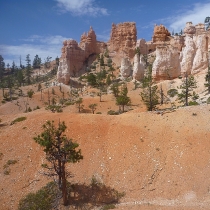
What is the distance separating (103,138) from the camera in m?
22.9

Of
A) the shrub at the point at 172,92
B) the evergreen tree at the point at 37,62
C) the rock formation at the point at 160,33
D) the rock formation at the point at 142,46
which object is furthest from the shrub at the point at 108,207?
the evergreen tree at the point at 37,62

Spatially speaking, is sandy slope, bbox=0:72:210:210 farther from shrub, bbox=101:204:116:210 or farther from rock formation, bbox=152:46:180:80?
rock formation, bbox=152:46:180:80

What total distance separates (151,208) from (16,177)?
11172 mm

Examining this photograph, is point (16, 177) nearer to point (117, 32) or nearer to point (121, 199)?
point (121, 199)

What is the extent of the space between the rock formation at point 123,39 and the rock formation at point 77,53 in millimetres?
6016

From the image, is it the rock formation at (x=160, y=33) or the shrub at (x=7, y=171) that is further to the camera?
the rock formation at (x=160, y=33)

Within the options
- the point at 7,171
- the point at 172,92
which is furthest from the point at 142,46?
the point at 7,171

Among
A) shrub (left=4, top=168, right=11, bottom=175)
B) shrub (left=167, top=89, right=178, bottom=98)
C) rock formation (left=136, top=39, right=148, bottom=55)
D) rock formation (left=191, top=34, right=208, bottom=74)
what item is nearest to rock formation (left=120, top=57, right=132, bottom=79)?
rock formation (left=136, top=39, right=148, bottom=55)

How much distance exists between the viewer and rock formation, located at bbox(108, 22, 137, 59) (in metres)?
89.9

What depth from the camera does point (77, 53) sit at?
9012 cm

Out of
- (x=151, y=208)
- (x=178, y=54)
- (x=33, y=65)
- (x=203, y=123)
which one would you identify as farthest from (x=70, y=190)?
(x=33, y=65)

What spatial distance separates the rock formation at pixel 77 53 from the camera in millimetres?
76250

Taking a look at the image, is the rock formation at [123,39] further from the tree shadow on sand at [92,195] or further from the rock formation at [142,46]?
the tree shadow on sand at [92,195]

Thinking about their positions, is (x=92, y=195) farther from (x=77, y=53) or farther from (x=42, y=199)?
(x=77, y=53)
